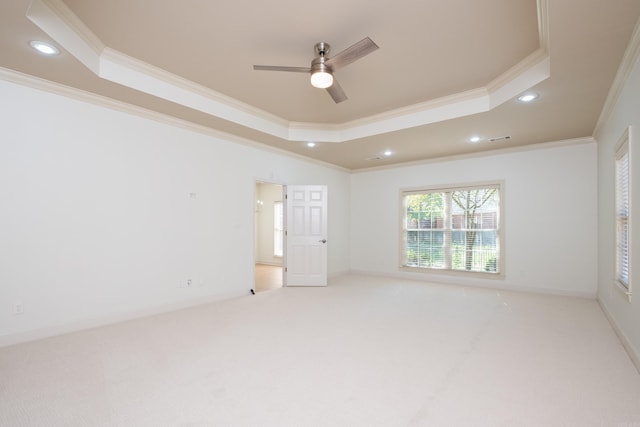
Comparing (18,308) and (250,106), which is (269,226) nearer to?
(250,106)

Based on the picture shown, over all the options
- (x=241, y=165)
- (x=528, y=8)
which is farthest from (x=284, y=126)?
(x=528, y=8)

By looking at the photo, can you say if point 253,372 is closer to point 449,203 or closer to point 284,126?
point 284,126

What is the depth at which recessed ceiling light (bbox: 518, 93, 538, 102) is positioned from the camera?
3445 mm

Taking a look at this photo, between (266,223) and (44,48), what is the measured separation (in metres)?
7.23

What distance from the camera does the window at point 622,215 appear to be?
3234 millimetres

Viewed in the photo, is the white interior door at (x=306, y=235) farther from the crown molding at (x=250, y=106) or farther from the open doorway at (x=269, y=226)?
the open doorway at (x=269, y=226)

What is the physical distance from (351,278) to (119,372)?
16.5ft

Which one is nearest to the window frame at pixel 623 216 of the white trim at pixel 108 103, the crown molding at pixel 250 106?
the crown molding at pixel 250 106

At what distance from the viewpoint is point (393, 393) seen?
2.19 m

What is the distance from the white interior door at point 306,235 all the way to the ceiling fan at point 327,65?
3.11 meters

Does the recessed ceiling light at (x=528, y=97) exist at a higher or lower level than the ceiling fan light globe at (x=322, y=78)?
higher

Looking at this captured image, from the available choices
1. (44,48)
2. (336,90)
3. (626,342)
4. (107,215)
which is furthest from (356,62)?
(626,342)

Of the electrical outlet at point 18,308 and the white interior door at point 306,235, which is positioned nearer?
the electrical outlet at point 18,308

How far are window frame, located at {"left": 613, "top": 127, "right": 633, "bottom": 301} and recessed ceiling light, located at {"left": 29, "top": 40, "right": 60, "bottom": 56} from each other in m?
5.12
